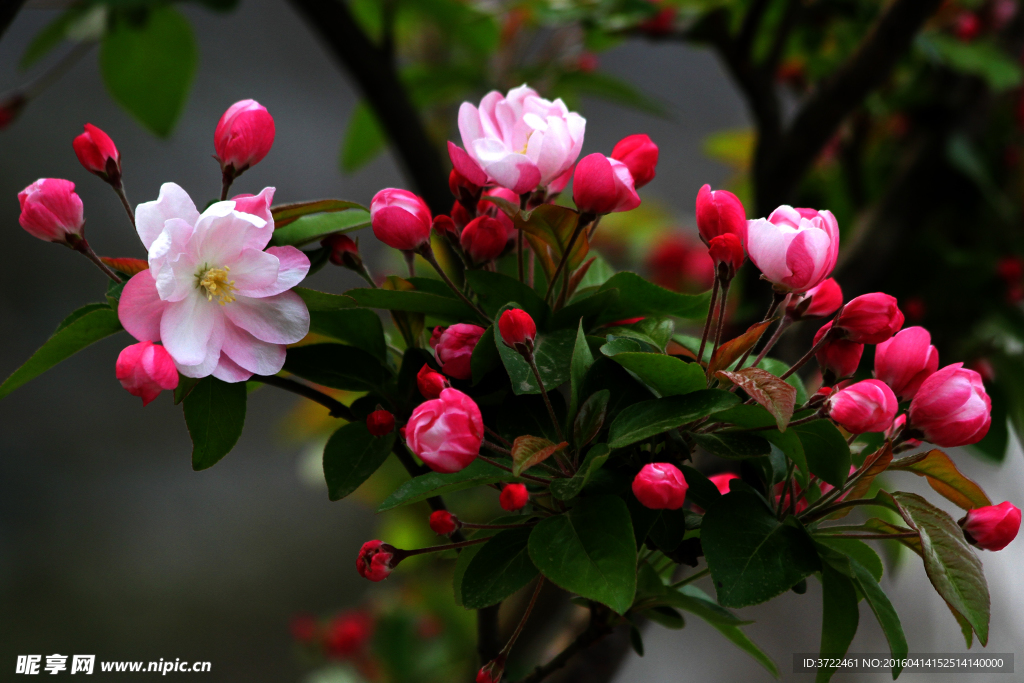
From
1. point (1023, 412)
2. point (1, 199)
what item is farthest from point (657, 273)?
point (1, 199)

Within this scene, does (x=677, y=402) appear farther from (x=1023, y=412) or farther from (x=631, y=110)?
(x=631, y=110)

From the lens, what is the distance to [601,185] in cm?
37

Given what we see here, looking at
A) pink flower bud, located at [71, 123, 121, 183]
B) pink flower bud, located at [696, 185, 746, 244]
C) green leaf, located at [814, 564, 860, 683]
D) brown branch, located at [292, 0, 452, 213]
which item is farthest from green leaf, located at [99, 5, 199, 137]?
green leaf, located at [814, 564, 860, 683]

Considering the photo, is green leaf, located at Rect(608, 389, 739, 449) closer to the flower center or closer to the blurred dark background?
the flower center

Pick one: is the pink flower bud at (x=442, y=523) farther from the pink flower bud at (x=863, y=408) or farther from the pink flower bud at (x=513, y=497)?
the pink flower bud at (x=863, y=408)

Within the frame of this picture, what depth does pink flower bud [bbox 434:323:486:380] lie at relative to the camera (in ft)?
1.24

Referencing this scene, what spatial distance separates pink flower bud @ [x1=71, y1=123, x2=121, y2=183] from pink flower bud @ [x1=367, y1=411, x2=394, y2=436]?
0.20m

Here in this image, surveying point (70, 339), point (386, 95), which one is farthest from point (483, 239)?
Answer: point (386, 95)

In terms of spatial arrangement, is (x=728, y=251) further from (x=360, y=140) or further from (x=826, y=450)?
(x=360, y=140)

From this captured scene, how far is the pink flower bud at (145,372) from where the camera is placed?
0.33m

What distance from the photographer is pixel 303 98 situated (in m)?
2.22

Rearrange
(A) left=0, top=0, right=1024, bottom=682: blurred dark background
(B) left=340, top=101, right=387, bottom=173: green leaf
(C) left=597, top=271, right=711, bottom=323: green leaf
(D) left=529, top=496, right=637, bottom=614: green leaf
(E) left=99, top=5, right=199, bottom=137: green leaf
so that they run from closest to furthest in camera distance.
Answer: (D) left=529, top=496, right=637, bottom=614: green leaf < (C) left=597, top=271, right=711, bottom=323: green leaf < (E) left=99, top=5, right=199, bottom=137: green leaf < (B) left=340, top=101, right=387, bottom=173: green leaf < (A) left=0, top=0, right=1024, bottom=682: blurred dark background

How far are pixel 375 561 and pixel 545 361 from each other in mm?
125

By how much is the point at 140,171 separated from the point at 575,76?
1.34 metres
